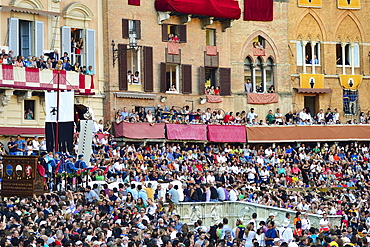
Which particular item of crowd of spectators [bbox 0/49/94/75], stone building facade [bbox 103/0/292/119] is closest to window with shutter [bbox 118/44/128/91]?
stone building facade [bbox 103/0/292/119]

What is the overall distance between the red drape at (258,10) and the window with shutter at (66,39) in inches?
560

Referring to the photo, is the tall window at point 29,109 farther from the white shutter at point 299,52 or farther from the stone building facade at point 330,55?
the white shutter at point 299,52

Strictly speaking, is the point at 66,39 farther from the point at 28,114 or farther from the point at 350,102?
the point at 350,102

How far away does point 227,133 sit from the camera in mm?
52094

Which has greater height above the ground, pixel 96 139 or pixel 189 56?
pixel 189 56

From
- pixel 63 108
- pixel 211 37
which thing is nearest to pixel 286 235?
pixel 63 108

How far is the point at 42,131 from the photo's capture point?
1757 inches

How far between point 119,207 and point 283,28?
99.6 feet

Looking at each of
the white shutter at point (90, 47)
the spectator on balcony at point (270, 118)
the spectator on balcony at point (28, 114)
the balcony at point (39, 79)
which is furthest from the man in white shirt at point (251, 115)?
the spectator on balcony at point (28, 114)

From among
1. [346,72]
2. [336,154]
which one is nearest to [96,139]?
[336,154]

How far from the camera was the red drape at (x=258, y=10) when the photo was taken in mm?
56469

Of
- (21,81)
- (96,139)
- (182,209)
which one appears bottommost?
(182,209)

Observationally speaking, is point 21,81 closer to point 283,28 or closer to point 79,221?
point 79,221

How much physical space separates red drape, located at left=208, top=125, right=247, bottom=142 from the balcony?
29.6ft
